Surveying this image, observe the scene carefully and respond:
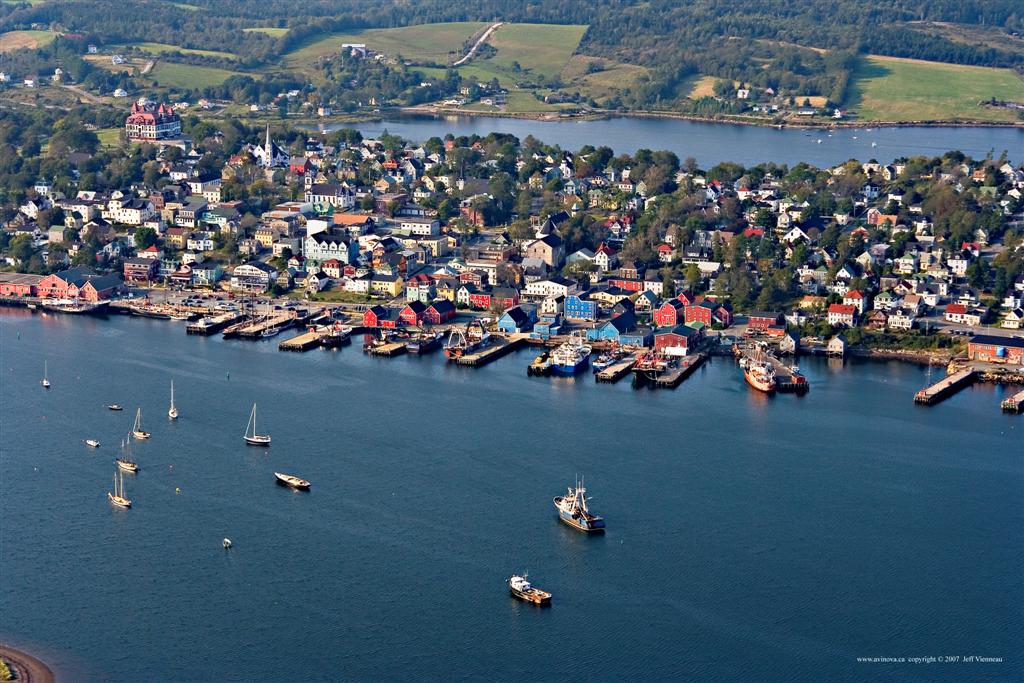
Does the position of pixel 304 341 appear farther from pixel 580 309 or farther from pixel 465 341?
pixel 580 309

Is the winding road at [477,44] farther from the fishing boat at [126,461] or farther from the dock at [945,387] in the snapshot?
the fishing boat at [126,461]

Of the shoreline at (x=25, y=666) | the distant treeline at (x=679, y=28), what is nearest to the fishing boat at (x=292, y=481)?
the shoreline at (x=25, y=666)

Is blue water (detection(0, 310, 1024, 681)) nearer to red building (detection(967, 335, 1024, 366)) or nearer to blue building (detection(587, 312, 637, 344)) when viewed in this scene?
red building (detection(967, 335, 1024, 366))

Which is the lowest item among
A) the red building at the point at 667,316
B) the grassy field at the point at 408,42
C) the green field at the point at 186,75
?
the red building at the point at 667,316

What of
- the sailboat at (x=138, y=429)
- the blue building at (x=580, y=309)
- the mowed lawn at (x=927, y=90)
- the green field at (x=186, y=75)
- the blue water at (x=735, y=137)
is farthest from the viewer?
the green field at (x=186, y=75)

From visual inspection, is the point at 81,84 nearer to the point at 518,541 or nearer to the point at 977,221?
the point at 977,221

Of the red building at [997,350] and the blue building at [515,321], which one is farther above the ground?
the red building at [997,350]

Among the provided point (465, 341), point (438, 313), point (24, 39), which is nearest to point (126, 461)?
point (465, 341)
